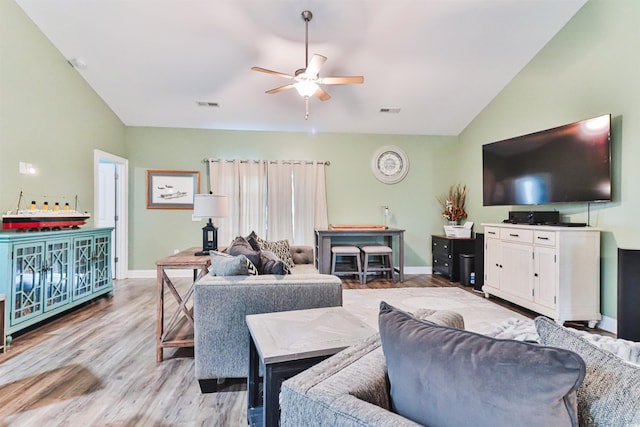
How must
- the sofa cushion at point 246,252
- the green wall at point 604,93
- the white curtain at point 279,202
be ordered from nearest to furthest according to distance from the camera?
the sofa cushion at point 246,252, the green wall at point 604,93, the white curtain at point 279,202

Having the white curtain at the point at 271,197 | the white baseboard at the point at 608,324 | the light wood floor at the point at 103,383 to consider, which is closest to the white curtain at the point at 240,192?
the white curtain at the point at 271,197

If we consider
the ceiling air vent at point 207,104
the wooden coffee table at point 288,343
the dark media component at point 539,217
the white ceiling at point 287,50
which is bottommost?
the wooden coffee table at point 288,343

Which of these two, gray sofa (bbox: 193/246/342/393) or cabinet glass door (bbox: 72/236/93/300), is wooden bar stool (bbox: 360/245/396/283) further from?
cabinet glass door (bbox: 72/236/93/300)

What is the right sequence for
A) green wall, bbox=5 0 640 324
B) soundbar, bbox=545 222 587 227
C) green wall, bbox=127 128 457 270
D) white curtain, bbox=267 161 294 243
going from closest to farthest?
green wall, bbox=5 0 640 324
soundbar, bbox=545 222 587 227
green wall, bbox=127 128 457 270
white curtain, bbox=267 161 294 243

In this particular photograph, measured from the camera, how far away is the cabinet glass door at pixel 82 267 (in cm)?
355

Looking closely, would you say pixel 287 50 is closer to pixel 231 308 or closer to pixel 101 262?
pixel 231 308

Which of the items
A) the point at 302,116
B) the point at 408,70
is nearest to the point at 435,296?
the point at 408,70

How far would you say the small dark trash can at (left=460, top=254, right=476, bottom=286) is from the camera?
4.88 m

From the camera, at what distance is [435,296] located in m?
4.27

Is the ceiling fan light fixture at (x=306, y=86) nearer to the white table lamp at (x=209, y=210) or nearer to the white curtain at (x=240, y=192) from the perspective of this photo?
the white table lamp at (x=209, y=210)

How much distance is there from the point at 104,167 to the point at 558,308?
6388 mm

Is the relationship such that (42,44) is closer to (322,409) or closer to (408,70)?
(408,70)

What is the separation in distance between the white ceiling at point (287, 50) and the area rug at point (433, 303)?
2.75 metres

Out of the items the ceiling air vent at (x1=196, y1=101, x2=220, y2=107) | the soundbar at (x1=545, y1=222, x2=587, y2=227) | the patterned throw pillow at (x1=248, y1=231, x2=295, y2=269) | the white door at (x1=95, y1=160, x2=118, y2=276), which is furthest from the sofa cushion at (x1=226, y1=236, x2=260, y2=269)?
the white door at (x1=95, y1=160, x2=118, y2=276)
